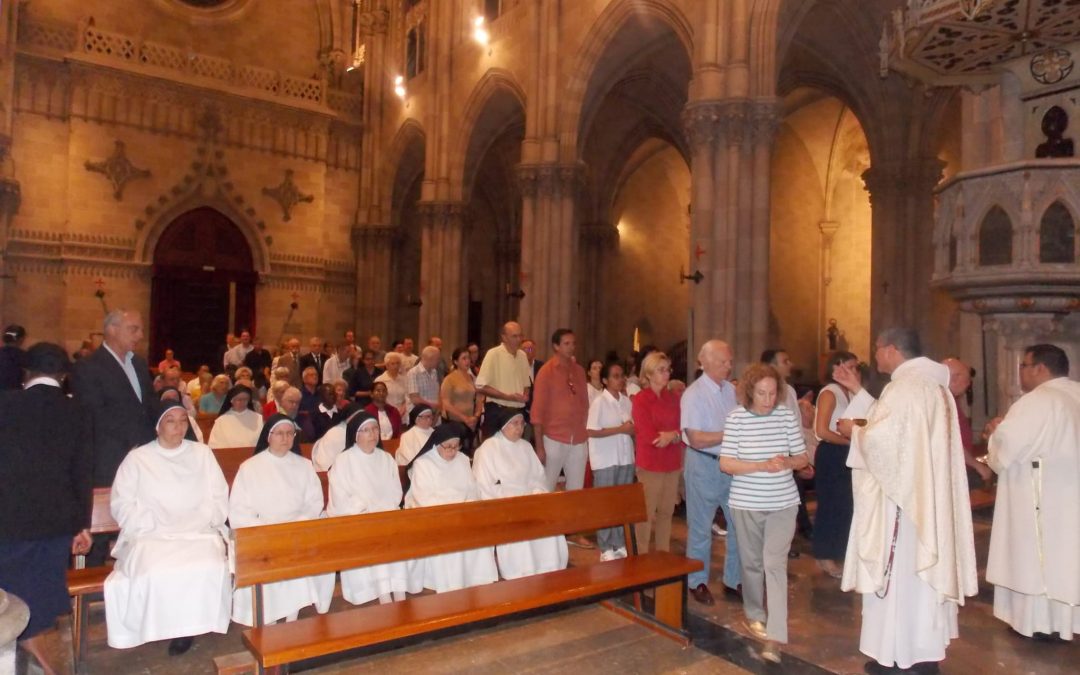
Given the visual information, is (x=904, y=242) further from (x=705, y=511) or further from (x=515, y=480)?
(x=515, y=480)

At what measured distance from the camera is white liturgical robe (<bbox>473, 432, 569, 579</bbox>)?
606cm

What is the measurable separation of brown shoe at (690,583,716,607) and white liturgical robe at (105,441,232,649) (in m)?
3.26

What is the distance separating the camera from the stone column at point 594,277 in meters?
22.9

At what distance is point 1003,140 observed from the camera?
8.88 m

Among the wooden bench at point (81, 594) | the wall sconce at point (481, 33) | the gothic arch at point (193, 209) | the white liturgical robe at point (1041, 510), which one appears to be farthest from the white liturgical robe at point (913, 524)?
the gothic arch at point (193, 209)

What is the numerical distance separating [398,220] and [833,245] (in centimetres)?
1295

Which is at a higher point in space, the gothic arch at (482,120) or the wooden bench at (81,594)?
the gothic arch at (482,120)

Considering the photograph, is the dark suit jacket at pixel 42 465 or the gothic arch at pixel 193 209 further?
the gothic arch at pixel 193 209

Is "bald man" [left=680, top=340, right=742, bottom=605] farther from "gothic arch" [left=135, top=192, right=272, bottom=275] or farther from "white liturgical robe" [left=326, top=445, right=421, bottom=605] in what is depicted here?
"gothic arch" [left=135, top=192, right=272, bottom=275]

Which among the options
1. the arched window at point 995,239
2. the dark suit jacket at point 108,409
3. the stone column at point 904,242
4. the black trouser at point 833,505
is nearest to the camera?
the dark suit jacket at point 108,409

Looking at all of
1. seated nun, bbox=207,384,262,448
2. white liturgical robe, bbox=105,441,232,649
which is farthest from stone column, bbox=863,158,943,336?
white liturgical robe, bbox=105,441,232,649

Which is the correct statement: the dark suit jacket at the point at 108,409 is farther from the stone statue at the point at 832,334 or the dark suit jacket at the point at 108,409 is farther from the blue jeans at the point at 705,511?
the stone statue at the point at 832,334

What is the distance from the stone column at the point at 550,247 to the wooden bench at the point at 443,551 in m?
10.3

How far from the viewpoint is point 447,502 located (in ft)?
19.7
